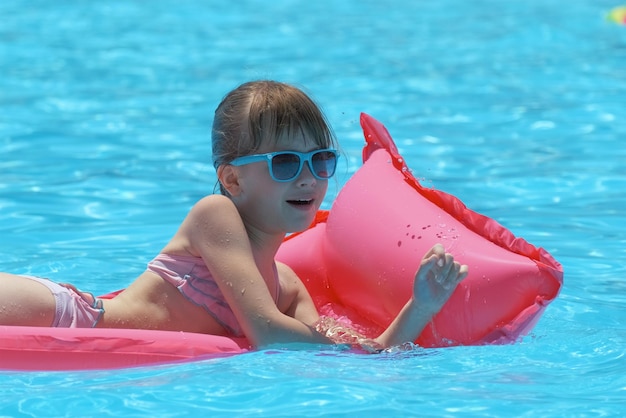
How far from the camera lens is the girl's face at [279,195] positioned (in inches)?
142

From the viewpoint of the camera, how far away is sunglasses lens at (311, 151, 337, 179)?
11.9 feet

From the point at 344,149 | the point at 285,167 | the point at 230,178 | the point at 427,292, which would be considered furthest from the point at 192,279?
the point at 344,149

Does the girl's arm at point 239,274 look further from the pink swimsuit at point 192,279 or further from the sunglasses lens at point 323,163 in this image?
the sunglasses lens at point 323,163

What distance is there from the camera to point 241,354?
3.52m

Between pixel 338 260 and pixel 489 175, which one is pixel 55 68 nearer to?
pixel 489 175

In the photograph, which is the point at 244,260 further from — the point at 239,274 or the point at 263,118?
the point at 263,118

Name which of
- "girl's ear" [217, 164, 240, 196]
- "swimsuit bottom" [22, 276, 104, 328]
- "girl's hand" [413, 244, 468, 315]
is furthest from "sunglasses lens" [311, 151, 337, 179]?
"swimsuit bottom" [22, 276, 104, 328]

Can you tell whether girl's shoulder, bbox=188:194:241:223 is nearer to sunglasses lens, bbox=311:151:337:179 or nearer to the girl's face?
the girl's face

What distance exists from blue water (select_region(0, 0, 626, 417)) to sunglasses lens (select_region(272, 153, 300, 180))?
553 mm

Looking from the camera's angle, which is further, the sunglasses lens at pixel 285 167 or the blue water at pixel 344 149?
the sunglasses lens at pixel 285 167

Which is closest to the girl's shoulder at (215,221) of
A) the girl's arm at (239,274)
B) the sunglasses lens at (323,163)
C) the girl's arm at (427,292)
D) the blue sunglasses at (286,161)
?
the girl's arm at (239,274)

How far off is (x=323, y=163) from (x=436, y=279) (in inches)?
20.3

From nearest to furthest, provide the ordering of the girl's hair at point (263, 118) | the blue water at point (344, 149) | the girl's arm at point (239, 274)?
1. the blue water at point (344, 149)
2. the girl's arm at point (239, 274)
3. the girl's hair at point (263, 118)

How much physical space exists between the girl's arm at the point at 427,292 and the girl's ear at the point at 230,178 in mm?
651
